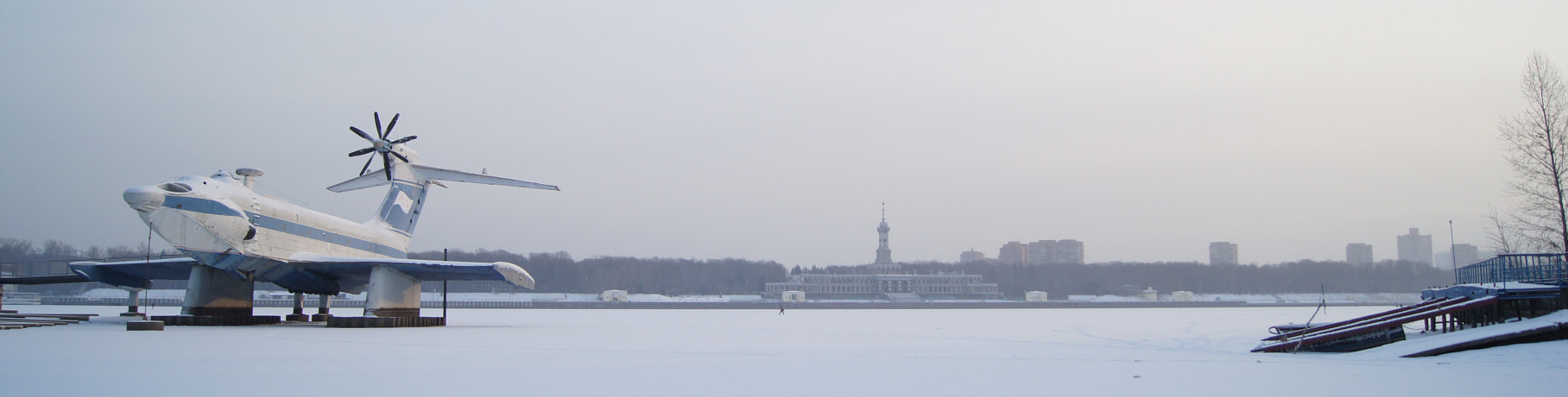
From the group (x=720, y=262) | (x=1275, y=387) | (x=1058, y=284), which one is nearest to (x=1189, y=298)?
(x=1058, y=284)

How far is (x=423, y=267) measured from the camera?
2956 cm

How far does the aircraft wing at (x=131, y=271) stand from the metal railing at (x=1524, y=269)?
38.6 metres

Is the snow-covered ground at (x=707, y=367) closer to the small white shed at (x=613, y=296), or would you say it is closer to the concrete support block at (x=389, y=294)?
the concrete support block at (x=389, y=294)

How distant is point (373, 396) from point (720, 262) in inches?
6755

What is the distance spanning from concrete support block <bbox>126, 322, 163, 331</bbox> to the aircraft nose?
3.05 m

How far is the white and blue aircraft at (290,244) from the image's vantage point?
2569 centimetres

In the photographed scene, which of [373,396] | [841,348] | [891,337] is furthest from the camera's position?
[891,337]

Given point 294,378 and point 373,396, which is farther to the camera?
point 294,378

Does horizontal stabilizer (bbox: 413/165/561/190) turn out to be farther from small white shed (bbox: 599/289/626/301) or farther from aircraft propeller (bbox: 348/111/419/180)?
small white shed (bbox: 599/289/626/301)

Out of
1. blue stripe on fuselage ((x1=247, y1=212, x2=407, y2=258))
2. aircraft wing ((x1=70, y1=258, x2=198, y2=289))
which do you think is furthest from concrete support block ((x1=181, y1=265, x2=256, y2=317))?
aircraft wing ((x1=70, y1=258, x2=198, y2=289))

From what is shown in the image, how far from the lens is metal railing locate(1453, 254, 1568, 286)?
22.5 metres

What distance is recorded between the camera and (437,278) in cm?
3155

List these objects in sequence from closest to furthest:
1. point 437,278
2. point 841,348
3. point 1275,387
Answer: point 1275,387 → point 841,348 → point 437,278

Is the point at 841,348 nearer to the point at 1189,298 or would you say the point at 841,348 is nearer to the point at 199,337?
the point at 199,337
